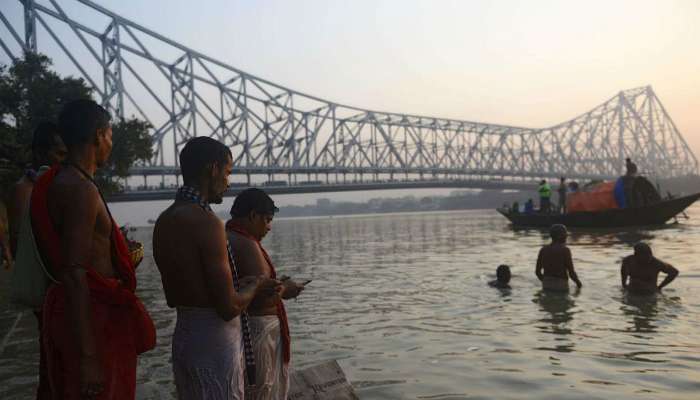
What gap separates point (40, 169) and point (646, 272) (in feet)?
25.7

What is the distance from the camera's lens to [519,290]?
9453 mm

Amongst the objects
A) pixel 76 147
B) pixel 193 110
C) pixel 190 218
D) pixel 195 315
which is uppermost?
pixel 193 110

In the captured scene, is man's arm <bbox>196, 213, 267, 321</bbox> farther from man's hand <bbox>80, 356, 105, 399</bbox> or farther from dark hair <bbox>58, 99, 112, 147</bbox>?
dark hair <bbox>58, 99, 112, 147</bbox>

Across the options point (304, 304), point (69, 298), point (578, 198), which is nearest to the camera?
point (69, 298)

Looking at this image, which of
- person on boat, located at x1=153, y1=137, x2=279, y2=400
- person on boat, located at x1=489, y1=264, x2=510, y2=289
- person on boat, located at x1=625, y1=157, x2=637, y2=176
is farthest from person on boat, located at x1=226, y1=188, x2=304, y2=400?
person on boat, located at x1=625, y1=157, x2=637, y2=176

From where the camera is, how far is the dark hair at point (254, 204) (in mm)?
3232

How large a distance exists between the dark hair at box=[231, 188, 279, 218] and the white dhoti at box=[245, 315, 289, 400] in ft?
2.00

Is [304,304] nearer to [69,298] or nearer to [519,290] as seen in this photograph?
[519,290]

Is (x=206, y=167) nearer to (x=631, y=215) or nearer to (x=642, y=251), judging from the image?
(x=642, y=251)

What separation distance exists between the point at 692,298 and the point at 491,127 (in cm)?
11934

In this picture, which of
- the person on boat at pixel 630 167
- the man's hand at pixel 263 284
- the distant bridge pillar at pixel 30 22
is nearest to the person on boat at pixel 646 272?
the man's hand at pixel 263 284

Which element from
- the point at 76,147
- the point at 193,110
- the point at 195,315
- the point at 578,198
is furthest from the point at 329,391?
the point at 193,110

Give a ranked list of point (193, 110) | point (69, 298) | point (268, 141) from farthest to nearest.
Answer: point (268, 141) → point (193, 110) → point (69, 298)

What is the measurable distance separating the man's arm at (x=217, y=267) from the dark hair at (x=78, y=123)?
2.13 ft
